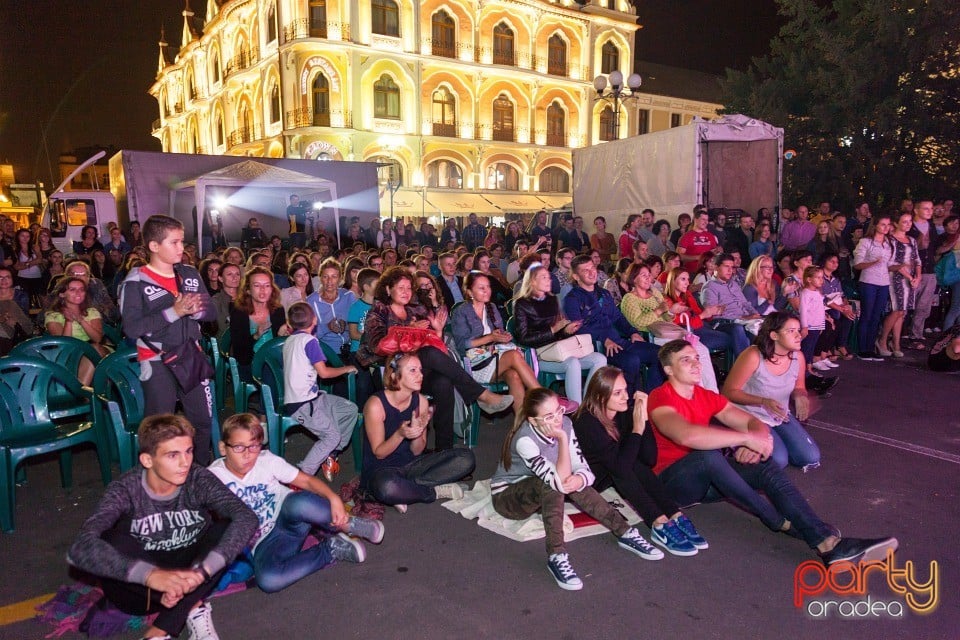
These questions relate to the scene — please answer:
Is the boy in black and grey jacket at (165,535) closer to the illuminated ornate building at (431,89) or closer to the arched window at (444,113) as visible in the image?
the illuminated ornate building at (431,89)

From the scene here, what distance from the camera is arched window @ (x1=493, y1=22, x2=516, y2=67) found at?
35.1 metres

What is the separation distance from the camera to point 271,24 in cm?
3241

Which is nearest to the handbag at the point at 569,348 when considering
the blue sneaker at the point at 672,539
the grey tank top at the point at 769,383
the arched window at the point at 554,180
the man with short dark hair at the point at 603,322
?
the man with short dark hair at the point at 603,322

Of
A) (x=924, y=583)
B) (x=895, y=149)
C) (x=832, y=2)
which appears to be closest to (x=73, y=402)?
(x=924, y=583)

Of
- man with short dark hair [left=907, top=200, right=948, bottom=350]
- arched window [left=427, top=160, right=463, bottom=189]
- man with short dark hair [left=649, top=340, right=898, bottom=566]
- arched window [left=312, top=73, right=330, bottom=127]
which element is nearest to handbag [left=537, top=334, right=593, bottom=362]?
man with short dark hair [left=649, top=340, right=898, bottom=566]

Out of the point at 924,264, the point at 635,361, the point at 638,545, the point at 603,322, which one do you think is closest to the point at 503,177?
the point at 924,264

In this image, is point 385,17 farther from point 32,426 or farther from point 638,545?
point 638,545

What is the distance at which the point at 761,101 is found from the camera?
21.8m

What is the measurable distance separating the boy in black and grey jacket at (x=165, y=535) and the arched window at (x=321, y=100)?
30.1 metres

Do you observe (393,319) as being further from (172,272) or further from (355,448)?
(172,272)

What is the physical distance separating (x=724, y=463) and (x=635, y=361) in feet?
8.02

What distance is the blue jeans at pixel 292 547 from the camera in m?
3.29

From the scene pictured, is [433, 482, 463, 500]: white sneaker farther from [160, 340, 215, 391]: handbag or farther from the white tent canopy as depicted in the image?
the white tent canopy

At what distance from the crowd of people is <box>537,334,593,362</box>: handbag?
6cm
